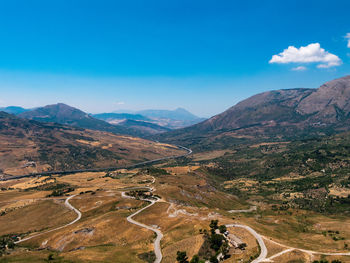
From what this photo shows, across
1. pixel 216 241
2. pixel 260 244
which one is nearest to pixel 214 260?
pixel 216 241

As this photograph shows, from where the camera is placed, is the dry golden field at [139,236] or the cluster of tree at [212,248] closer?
the cluster of tree at [212,248]

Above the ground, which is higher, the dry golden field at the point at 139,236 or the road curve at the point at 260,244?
the road curve at the point at 260,244

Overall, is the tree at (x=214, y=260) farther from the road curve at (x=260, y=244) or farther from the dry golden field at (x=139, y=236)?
the road curve at (x=260, y=244)

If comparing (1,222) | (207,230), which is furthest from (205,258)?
(1,222)

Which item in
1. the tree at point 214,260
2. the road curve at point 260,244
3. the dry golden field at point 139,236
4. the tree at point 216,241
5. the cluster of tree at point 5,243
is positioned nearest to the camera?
the road curve at point 260,244

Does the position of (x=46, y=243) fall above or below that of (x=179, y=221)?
below

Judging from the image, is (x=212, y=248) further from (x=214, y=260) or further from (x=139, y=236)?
(x=139, y=236)

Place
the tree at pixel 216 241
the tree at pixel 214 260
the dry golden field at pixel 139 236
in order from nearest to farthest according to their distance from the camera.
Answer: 1. the tree at pixel 214 260
2. the tree at pixel 216 241
3. the dry golden field at pixel 139 236

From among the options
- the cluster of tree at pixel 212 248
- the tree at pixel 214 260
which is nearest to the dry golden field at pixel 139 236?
the cluster of tree at pixel 212 248

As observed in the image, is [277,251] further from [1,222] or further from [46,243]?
[1,222]

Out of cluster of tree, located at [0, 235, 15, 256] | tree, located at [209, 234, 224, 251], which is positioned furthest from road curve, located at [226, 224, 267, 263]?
Result: cluster of tree, located at [0, 235, 15, 256]

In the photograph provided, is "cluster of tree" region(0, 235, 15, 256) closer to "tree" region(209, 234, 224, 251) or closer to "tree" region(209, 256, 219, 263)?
"tree" region(209, 256, 219, 263)
